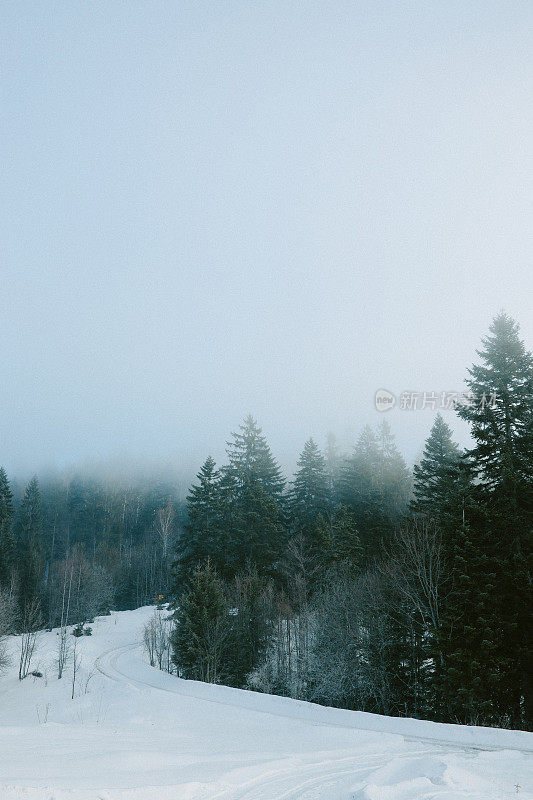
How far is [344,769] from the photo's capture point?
11203 millimetres

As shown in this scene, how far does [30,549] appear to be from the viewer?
7356cm

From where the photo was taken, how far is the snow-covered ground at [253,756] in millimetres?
8805

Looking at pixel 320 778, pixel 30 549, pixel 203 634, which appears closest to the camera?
pixel 320 778

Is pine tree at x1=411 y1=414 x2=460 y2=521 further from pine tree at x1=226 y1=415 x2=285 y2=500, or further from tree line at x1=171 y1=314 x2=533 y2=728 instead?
pine tree at x1=226 y1=415 x2=285 y2=500

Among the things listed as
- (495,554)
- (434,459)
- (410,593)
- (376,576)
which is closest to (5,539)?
(376,576)

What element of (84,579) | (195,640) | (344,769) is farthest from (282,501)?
(344,769)

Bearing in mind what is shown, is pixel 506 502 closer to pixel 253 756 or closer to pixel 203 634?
pixel 253 756

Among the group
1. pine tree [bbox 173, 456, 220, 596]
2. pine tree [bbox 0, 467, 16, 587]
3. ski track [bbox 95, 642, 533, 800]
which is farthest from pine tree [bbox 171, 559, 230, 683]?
pine tree [bbox 0, 467, 16, 587]

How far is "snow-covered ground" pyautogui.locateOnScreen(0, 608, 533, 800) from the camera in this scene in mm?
8805

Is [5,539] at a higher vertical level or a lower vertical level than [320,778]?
higher

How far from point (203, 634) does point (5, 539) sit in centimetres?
4613

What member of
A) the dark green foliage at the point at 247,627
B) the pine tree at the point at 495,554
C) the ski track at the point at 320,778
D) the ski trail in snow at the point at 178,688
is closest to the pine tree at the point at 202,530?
the dark green foliage at the point at 247,627

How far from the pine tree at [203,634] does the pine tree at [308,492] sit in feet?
56.2

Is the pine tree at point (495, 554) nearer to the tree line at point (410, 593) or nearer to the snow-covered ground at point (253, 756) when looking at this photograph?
the tree line at point (410, 593)
